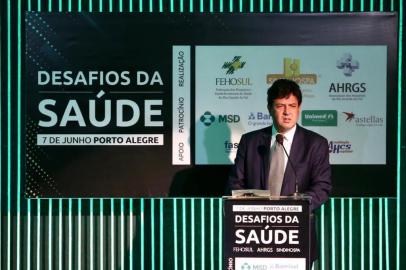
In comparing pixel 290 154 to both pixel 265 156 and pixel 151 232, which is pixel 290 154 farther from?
pixel 151 232

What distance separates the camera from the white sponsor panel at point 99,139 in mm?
6273

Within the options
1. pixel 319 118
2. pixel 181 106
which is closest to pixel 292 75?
pixel 319 118

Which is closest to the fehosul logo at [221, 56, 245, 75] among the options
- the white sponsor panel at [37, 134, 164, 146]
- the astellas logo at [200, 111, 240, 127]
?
the astellas logo at [200, 111, 240, 127]

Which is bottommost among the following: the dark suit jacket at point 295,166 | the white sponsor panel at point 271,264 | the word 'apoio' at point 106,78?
the white sponsor panel at point 271,264

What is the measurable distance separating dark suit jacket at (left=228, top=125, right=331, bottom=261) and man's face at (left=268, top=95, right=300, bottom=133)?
0.09 m

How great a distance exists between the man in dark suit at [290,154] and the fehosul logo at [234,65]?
831 mm

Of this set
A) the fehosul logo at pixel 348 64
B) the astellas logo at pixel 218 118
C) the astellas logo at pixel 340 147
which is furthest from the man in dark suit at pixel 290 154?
the fehosul logo at pixel 348 64

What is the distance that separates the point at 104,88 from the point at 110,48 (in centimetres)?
34

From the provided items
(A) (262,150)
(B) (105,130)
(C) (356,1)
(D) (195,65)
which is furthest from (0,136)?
(C) (356,1)

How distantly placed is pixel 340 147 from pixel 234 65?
3.71ft

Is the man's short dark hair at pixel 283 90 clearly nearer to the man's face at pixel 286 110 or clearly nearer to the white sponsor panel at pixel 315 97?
the man's face at pixel 286 110

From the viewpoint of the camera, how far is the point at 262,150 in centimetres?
547

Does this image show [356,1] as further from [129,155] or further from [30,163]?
[30,163]

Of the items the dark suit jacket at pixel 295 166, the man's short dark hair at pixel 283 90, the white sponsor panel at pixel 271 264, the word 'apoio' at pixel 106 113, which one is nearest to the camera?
the white sponsor panel at pixel 271 264
